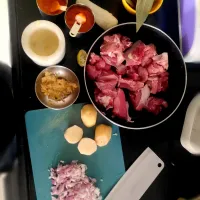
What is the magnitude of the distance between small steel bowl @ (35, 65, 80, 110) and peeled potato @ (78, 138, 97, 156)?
9cm

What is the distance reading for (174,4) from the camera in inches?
36.9

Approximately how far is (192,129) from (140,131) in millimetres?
120

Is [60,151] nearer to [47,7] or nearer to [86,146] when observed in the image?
[86,146]

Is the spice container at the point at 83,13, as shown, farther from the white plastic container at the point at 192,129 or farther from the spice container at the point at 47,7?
the white plastic container at the point at 192,129

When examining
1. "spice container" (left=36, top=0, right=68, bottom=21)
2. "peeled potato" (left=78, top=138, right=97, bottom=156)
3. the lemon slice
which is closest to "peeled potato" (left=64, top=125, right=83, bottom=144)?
"peeled potato" (left=78, top=138, right=97, bottom=156)

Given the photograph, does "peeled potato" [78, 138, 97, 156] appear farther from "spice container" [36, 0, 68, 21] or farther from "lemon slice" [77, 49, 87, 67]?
"spice container" [36, 0, 68, 21]

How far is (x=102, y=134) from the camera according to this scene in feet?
2.87

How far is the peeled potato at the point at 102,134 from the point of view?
2.87 ft

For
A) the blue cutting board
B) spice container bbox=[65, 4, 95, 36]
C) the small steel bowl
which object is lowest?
the blue cutting board

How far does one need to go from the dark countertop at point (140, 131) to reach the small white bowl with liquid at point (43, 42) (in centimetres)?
4

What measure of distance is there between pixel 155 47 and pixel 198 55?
0.10 metres

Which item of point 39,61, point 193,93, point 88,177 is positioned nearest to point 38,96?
point 39,61

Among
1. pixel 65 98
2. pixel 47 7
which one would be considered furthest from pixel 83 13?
pixel 65 98

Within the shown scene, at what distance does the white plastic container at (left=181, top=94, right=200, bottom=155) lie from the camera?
2.86ft
